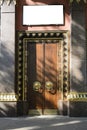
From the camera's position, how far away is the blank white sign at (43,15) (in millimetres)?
15992

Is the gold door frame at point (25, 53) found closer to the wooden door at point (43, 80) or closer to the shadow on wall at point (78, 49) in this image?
the wooden door at point (43, 80)

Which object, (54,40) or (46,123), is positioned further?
(54,40)

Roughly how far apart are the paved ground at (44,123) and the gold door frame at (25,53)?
1.10 m

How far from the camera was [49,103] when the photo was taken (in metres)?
16.1

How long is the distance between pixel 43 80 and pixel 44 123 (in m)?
2.43

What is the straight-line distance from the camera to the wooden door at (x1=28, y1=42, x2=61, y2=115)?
16141 millimetres

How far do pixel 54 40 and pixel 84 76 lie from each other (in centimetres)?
187

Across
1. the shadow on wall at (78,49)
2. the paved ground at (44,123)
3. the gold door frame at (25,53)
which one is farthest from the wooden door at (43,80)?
the shadow on wall at (78,49)

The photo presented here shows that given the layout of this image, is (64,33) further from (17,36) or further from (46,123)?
(46,123)

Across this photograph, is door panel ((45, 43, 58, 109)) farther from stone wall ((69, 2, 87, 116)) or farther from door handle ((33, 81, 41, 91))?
stone wall ((69, 2, 87, 116))

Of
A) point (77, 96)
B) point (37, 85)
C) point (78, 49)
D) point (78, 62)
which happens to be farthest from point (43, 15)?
point (77, 96)

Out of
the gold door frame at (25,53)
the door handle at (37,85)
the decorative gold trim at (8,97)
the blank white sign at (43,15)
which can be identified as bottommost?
the decorative gold trim at (8,97)

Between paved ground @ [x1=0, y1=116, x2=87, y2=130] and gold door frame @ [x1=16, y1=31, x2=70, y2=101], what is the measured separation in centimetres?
110

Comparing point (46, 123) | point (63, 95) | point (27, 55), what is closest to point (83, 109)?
point (63, 95)
